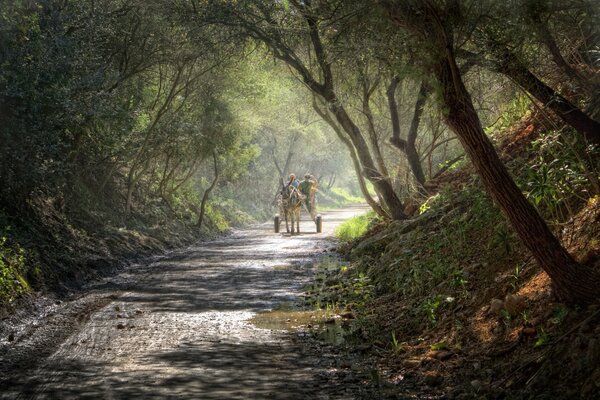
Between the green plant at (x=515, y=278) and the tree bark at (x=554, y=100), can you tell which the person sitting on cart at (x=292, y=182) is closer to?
the tree bark at (x=554, y=100)

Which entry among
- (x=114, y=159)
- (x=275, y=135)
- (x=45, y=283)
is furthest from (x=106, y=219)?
(x=275, y=135)

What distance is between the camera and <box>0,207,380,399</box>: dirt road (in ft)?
21.4

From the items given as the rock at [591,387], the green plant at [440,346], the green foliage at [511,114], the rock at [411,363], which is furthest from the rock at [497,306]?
the green foliage at [511,114]

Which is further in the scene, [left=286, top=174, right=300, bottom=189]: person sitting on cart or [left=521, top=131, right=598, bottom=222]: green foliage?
[left=286, top=174, right=300, bottom=189]: person sitting on cart

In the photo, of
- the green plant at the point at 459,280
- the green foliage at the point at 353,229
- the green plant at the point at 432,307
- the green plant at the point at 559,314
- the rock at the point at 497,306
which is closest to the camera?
the green plant at the point at 559,314

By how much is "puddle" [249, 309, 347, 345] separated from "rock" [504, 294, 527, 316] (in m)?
2.37

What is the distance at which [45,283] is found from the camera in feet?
41.5

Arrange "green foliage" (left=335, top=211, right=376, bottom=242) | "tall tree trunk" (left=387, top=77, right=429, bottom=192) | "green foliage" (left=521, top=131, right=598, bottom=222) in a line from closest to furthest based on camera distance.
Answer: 1. "green foliage" (left=521, top=131, right=598, bottom=222)
2. "tall tree trunk" (left=387, top=77, right=429, bottom=192)
3. "green foliage" (left=335, top=211, right=376, bottom=242)

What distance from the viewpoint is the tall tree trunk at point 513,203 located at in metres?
6.38

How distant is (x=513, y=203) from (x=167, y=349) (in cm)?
443

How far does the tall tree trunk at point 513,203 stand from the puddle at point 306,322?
118 inches

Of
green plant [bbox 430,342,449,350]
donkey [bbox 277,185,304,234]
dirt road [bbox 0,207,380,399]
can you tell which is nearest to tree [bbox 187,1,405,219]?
dirt road [bbox 0,207,380,399]

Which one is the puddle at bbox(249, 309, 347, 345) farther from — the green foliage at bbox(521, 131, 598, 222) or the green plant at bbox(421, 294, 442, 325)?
the green foliage at bbox(521, 131, 598, 222)

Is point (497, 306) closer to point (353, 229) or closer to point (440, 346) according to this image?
point (440, 346)
